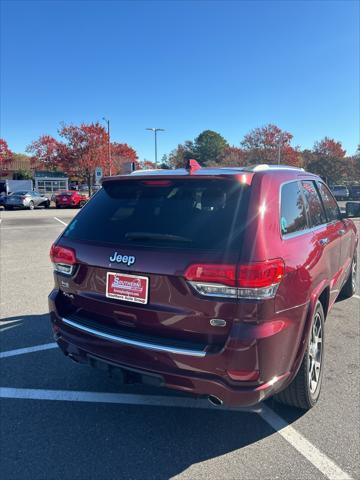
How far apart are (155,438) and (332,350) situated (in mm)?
2288

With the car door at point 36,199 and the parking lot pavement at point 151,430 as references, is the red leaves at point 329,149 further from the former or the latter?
the parking lot pavement at point 151,430

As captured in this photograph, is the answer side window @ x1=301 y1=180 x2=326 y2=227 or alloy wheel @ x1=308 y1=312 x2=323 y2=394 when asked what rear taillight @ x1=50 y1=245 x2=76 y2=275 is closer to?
alloy wheel @ x1=308 y1=312 x2=323 y2=394

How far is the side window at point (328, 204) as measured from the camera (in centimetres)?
406

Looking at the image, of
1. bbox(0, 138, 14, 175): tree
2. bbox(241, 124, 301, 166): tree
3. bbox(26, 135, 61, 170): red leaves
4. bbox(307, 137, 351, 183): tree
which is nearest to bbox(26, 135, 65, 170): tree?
bbox(26, 135, 61, 170): red leaves

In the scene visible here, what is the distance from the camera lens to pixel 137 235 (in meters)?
2.60

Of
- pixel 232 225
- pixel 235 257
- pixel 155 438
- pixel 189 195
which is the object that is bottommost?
pixel 155 438

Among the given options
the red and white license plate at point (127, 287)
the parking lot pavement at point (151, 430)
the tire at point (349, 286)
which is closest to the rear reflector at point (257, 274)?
the red and white license plate at point (127, 287)

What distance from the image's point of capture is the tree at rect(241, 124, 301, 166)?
1992 inches

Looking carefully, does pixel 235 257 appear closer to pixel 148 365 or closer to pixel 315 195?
pixel 148 365

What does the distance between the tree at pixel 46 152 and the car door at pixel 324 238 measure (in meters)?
45.3

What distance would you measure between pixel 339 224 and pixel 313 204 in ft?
3.37

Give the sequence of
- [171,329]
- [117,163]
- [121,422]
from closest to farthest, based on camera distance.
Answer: [171,329] → [121,422] → [117,163]

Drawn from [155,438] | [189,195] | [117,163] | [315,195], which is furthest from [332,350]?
[117,163]

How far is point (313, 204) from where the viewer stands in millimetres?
3594
